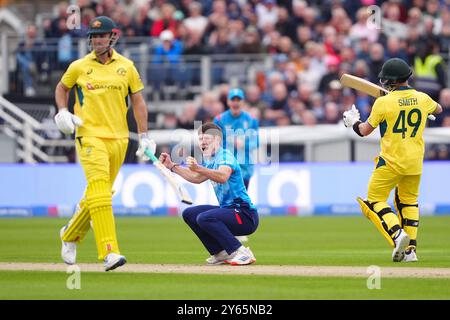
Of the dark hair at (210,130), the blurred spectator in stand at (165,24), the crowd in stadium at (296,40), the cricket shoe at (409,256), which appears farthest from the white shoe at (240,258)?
the blurred spectator in stand at (165,24)

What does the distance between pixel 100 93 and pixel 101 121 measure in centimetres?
30

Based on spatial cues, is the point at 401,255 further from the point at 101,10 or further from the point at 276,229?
the point at 101,10

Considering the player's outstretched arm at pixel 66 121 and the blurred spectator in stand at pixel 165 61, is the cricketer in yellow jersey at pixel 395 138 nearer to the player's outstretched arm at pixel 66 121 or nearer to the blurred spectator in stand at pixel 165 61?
the player's outstretched arm at pixel 66 121

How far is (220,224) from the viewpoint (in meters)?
12.5

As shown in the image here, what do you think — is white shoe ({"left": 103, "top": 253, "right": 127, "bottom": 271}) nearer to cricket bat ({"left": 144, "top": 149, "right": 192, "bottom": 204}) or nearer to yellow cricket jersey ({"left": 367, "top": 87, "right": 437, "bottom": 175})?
cricket bat ({"left": 144, "top": 149, "right": 192, "bottom": 204})

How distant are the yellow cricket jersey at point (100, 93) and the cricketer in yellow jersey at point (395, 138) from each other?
299 cm

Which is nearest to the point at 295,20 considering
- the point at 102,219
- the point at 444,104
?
the point at 444,104

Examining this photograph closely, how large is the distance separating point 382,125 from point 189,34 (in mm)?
14839

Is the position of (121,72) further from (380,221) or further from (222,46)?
(222,46)

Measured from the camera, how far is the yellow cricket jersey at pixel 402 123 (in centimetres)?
1307

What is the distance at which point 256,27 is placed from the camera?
28.2 metres

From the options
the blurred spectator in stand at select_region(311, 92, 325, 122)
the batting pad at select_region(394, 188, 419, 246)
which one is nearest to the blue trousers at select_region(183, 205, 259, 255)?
the batting pad at select_region(394, 188, 419, 246)

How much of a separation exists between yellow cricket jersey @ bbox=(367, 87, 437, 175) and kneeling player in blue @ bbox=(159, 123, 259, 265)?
1.83 meters
